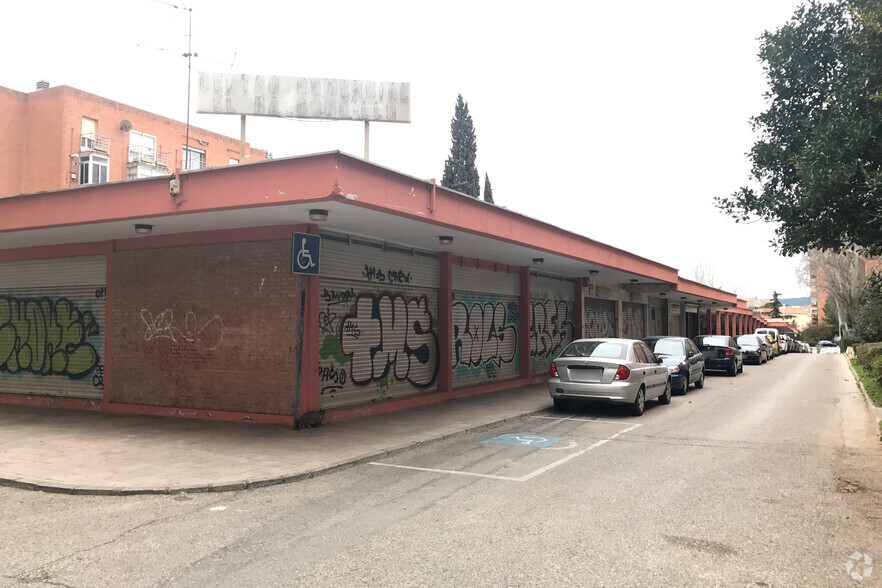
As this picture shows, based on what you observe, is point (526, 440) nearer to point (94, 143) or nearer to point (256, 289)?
point (256, 289)

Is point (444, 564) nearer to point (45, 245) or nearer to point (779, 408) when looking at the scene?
point (779, 408)

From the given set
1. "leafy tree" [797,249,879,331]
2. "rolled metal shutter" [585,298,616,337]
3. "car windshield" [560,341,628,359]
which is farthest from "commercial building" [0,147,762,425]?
"leafy tree" [797,249,879,331]

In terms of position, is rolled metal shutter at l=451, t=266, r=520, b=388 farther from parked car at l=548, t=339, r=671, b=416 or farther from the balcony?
the balcony

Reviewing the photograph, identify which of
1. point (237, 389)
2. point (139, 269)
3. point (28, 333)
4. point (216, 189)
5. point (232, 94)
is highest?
point (232, 94)

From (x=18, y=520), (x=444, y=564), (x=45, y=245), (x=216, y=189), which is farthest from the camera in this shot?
(x=45, y=245)

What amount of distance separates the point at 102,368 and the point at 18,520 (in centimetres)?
739

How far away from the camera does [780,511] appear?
564cm

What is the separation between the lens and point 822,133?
7551 millimetres

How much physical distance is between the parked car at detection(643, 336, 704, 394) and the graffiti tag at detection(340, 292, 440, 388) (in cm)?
642

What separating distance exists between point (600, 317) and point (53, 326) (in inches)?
746

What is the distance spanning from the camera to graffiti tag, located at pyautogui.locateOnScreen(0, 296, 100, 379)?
12.7m

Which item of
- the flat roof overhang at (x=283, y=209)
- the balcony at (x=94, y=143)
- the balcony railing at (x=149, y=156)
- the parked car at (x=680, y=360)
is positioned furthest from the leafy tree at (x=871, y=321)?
the balcony at (x=94, y=143)

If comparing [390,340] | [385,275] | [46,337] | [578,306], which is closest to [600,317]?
[578,306]

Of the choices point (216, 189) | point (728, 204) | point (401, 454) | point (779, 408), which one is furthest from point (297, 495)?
point (779, 408)
